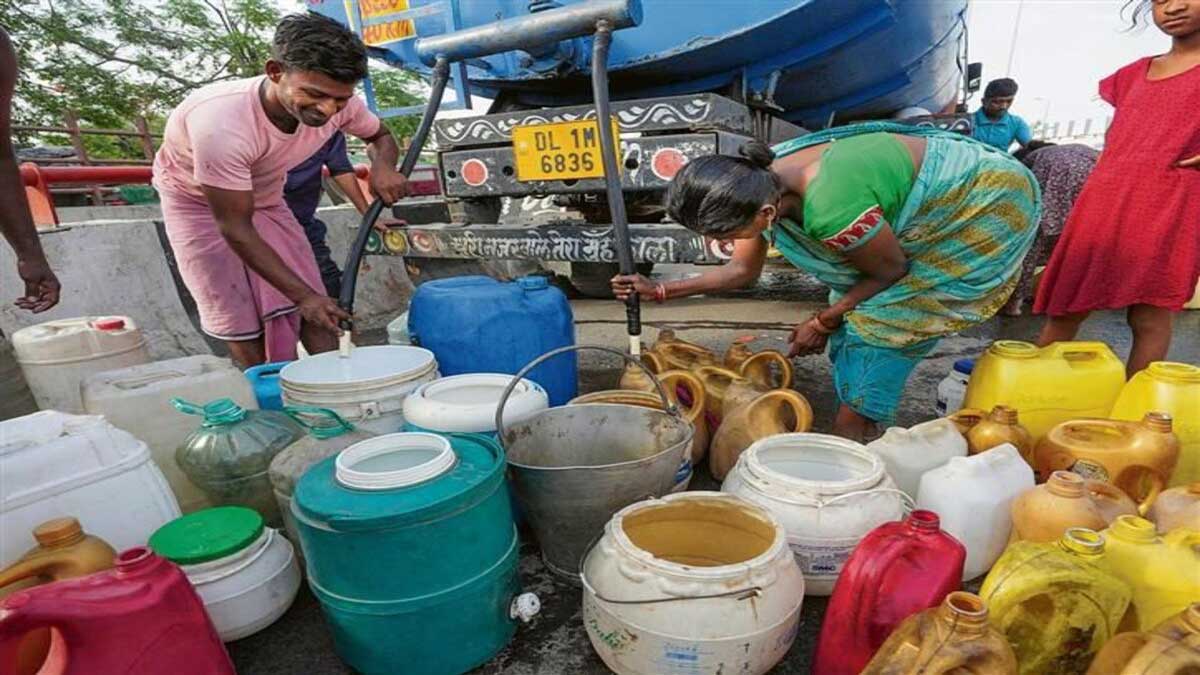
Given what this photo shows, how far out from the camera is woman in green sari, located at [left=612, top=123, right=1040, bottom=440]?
166 centimetres

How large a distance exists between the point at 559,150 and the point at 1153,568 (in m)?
2.56

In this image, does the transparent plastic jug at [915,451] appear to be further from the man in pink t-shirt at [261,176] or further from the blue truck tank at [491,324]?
the man in pink t-shirt at [261,176]

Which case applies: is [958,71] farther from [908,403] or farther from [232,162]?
[232,162]

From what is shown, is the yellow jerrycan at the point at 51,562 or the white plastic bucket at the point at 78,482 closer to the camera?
the yellow jerrycan at the point at 51,562

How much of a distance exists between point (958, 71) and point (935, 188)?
5.54 m

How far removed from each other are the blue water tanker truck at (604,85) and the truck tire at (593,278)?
809 mm

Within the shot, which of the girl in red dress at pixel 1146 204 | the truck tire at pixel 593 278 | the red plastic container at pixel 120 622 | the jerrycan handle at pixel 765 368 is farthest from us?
the truck tire at pixel 593 278

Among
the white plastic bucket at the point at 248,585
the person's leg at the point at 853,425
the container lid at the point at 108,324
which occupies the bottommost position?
the person's leg at the point at 853,425

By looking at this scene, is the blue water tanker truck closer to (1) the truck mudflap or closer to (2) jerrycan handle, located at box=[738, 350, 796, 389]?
(1) the truck mudflap

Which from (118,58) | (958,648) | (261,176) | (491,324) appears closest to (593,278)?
(491,324)

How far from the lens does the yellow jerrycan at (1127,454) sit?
1454 mm

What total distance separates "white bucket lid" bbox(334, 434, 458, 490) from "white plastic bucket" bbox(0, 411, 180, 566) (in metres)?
0.49

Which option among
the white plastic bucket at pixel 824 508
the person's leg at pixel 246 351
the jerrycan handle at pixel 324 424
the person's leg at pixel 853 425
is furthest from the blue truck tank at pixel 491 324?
the person's leg at pixel 853 425

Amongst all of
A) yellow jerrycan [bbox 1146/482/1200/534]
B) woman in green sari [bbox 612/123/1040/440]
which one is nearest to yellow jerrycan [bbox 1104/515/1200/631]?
yellow jerrycan [bbox 1146/482/1200/534]
